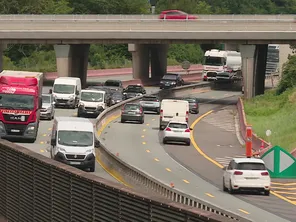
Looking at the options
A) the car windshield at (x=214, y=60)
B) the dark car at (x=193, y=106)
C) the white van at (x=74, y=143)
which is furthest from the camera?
the car windshield at (x=214, y=60)

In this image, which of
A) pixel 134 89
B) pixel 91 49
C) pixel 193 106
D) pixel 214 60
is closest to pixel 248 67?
pixel 193 106

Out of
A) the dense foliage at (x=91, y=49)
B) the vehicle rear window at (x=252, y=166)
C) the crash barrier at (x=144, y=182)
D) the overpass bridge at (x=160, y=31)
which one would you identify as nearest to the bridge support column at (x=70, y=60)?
the overpass bridge at (x=160, y=31)

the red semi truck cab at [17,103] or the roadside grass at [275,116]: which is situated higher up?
the red semi truck cab at [17,103]

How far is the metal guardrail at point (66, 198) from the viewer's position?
1090 cm

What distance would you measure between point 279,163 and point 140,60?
7241 centimetres

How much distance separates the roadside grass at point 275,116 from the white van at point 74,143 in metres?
15.0

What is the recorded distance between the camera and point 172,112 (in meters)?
69.1

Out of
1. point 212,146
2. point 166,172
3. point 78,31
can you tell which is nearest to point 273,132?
point 212,146

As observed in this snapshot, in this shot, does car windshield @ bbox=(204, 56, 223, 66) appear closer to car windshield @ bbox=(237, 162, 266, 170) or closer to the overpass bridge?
the overpass bridge

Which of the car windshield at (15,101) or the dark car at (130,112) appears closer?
the car windshield at (15,101)

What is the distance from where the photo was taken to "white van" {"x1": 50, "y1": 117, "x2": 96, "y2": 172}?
4003 centimetres

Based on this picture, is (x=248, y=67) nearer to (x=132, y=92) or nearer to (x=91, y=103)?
(x=132, y=92)

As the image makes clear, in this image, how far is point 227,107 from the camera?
88938mm

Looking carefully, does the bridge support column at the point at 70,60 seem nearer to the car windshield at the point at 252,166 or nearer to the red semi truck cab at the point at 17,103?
the red semi truck cab at the point at 17,103
